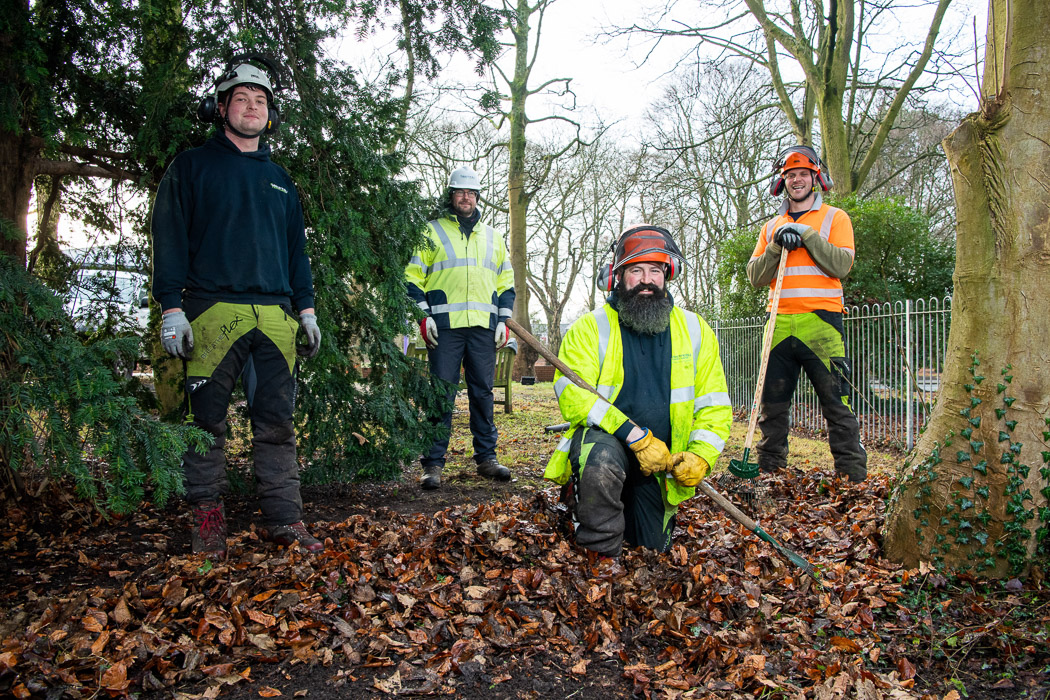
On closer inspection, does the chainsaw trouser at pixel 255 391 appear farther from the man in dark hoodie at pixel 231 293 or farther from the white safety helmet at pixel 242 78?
the white safety helmet at pixel 242 78

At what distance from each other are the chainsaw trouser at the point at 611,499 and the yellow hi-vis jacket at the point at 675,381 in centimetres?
9

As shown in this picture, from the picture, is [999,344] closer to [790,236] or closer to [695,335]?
[695,335]

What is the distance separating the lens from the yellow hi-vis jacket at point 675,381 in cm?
342

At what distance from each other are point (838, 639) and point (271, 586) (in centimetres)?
242

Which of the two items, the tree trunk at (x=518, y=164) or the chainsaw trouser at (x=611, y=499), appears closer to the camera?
the chainsaw trouser at (x=611, y=499)

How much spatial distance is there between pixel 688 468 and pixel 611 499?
40cm

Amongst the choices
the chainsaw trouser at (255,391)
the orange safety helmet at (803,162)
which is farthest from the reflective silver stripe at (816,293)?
the chainsaw trouser at (255,391)

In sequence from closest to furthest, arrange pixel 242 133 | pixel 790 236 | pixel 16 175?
1. pixel 242 133
2. pixel 16 175
3. pixel 790 236

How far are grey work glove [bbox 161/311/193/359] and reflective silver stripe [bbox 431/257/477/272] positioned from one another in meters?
2.32

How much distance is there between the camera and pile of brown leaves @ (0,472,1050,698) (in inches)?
97.6

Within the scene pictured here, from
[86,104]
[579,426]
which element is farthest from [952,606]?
[86,104]

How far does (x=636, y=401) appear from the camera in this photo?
352 cm

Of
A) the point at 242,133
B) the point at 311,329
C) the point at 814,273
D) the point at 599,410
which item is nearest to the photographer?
the point at 599,410

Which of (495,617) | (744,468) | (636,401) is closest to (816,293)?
(744,468)
